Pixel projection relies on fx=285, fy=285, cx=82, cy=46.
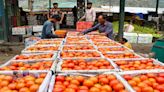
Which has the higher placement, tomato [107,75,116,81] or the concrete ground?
tomato [107,75,116,81]

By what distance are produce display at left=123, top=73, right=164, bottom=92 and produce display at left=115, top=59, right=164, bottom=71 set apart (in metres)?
A: 0.38

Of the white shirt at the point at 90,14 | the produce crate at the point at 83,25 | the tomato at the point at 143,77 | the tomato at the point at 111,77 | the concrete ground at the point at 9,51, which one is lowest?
the concrete ground at the point at 9,51

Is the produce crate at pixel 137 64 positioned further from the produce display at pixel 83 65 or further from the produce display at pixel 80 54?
the produce display at pixel 80 54

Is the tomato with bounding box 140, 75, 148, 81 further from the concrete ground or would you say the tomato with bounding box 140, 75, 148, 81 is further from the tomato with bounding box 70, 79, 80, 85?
the concrete ground

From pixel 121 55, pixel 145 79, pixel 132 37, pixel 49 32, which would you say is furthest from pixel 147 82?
pixel 132 37

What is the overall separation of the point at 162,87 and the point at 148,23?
62.9 feet

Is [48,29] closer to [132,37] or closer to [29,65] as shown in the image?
[29,65]

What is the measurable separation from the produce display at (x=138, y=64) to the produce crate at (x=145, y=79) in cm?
31

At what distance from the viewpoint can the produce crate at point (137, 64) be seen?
3723 mm

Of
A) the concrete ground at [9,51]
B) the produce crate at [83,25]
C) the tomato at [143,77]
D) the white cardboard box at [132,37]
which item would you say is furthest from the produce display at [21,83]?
the white cardboard box at [132,37]

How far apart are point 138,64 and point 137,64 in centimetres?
3

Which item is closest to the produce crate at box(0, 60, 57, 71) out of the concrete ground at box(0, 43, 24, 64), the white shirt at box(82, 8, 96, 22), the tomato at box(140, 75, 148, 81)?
the tomato at box(140, 75, 148, 81)

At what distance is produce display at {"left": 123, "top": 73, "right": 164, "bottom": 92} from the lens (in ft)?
9.35

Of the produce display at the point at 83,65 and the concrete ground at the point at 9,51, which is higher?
the produce display at the point at 83,65
